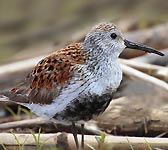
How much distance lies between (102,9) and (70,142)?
27.2ft

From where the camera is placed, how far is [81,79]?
5.57 metres

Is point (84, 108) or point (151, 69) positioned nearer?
point (84, 108)

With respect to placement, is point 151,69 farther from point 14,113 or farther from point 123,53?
point 14,113

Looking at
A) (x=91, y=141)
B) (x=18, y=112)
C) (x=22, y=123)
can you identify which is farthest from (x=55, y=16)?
(x=91, y=141)

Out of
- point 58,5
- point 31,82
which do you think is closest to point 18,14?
point 58,5

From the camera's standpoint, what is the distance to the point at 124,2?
14.5 m

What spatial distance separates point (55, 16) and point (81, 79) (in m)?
8.38

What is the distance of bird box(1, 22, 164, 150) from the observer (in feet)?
18.3

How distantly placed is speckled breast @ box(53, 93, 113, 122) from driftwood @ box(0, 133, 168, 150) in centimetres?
31

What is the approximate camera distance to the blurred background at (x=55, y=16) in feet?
40.2

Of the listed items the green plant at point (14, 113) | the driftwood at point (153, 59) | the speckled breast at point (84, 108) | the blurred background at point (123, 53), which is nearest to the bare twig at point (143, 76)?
the blurred background at point (123, 53)

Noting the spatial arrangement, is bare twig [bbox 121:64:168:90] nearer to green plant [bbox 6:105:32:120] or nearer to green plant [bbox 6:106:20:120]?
green plant [bbox 6:105:32:120]

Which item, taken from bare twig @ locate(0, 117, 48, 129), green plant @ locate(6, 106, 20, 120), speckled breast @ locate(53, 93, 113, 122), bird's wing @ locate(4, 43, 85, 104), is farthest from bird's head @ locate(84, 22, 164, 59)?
green plant @ locate(6, 106, 20, 120)

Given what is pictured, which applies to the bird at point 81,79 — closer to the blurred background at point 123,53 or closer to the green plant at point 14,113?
the blurred background at point 123,53
